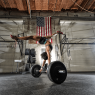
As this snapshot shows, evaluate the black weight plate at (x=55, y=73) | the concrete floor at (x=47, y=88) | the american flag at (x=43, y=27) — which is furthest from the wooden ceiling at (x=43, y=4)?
the concrete floor at (x=47, y=88)

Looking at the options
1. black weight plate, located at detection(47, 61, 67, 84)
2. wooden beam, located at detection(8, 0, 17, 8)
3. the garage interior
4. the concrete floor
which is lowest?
the concrete floor

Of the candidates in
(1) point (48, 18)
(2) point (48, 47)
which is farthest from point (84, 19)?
(2) point (48, 47)

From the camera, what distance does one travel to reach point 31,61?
3512mm

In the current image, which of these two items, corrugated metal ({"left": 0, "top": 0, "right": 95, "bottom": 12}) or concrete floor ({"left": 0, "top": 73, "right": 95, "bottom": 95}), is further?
corrugated metal ({"left": 0, "top": 0, "right": 95, "bottom": 12})

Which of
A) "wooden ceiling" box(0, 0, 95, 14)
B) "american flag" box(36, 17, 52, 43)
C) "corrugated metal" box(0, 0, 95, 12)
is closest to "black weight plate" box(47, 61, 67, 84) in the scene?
"american flag" box(36, 17, 52, 43)

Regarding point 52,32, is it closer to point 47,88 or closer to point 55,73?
point 55,73

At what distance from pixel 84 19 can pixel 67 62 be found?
318cm

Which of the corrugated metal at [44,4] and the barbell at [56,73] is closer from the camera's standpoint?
the barbell at [56,73]

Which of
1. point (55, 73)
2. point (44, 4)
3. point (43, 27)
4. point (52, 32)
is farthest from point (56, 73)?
point (44, 4)

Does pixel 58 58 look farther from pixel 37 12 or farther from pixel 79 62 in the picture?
pixel 37 12

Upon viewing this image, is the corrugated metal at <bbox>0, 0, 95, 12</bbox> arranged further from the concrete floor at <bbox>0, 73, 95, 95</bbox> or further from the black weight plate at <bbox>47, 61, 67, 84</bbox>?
the concrete floor at <bbox>0, 73, 95, 95</bbox>

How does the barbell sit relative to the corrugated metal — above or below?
below

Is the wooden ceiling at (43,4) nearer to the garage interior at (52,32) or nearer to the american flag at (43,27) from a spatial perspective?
the garage interior at (52,32)

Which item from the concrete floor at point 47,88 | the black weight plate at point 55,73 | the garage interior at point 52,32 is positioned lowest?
the concrete floor at point 47,88
